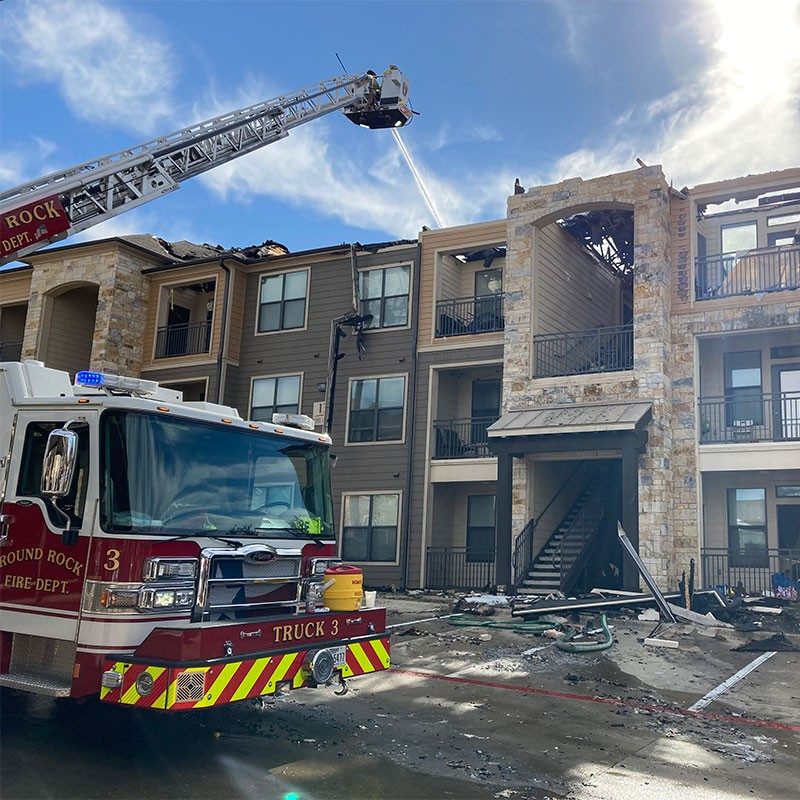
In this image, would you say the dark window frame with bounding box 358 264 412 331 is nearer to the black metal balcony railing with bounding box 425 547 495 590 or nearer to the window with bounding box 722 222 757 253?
the black metal balcony railing with bounding box 425 547 495 590

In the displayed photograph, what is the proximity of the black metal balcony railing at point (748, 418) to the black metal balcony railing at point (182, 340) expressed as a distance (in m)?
14.7

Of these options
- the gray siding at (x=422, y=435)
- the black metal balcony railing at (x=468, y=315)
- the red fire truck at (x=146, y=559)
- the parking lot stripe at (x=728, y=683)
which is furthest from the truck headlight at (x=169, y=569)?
the black metal balcony railing at (x=468, y=315)

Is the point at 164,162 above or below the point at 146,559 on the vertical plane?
above

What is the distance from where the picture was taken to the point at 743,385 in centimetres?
2025

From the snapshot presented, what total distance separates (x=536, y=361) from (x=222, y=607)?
14390 mm

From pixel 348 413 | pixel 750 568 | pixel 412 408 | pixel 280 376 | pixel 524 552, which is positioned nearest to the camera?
pixel 524 552

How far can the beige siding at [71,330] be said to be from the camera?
88.2 ft

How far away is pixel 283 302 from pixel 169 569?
1916 cm

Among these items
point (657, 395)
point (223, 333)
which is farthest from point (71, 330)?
point (657, 395)

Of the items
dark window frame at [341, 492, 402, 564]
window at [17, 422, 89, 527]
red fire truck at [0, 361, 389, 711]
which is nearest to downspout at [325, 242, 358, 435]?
dark window frame at [341, 492, 402, 564]

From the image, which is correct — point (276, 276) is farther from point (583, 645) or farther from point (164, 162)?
point (583, 645)

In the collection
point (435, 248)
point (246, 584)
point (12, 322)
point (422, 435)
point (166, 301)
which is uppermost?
point (435, 248)

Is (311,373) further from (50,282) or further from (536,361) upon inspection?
(50,282)

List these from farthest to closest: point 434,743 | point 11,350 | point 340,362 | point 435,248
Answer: point 11,350
point 340,362
point 435,248
point 434,743
